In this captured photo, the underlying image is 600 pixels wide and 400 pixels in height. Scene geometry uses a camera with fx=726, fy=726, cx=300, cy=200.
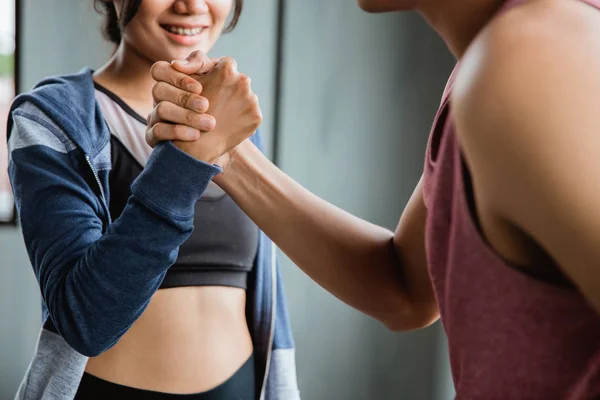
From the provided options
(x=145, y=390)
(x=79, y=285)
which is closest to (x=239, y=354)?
(x=145, y=390)

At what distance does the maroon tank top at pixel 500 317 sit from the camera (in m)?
0.50

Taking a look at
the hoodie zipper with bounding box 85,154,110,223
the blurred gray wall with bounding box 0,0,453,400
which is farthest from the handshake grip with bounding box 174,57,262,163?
the blurred gray wall with bounding box 0,0,453,400

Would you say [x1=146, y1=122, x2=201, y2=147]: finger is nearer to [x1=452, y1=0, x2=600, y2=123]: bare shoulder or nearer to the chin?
the chin

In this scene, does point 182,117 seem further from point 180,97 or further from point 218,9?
point 218,9

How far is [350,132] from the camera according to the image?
2416mm

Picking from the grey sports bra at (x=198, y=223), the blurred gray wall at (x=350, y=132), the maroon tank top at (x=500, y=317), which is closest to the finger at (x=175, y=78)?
the grey sports bra at (x=198, y=223)

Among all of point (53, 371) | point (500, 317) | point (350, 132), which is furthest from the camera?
point (350, 132)

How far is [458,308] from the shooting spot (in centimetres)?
57

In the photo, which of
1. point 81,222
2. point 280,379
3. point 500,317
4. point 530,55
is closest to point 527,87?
point 530,55

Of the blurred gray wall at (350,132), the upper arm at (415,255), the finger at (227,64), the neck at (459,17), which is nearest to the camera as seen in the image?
the neck at (459,17)

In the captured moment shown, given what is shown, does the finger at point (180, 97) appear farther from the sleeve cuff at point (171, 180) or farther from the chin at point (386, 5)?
the chin at point (386, 5)

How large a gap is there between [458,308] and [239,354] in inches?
30.4

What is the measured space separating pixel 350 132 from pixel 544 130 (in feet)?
6.56

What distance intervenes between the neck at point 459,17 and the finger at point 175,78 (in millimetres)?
424
